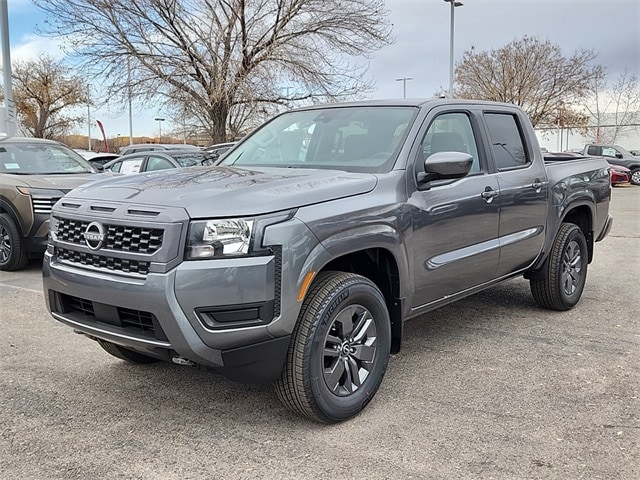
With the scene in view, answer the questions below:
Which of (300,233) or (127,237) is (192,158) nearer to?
(127,237)

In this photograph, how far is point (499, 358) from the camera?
4.67 metres

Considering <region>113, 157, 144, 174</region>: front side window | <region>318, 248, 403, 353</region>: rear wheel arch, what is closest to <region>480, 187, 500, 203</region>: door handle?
<region>318, 248, 403, 353</region>: rear wheel arch

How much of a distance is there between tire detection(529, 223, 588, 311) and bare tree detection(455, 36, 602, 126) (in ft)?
91.3

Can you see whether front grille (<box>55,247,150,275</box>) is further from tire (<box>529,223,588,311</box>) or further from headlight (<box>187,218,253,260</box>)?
tire (<box>529,223,588,311</box>)

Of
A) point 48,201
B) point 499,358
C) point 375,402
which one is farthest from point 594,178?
point 48,201

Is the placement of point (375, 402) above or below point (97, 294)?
below

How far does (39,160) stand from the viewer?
29.3 feet

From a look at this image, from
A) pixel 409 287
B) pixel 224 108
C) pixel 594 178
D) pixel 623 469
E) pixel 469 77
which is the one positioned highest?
pixel 469 77

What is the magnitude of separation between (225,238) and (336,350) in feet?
3.18

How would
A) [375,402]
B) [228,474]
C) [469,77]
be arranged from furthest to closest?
[469,77] < [375,402] < [228,474]

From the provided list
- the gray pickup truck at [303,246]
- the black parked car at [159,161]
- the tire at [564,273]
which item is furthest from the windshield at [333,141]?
the black parked car at [159,161]

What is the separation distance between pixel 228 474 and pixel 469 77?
1326 inches

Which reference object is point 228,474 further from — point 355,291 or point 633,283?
point 633,283

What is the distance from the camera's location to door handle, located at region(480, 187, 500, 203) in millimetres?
4668
